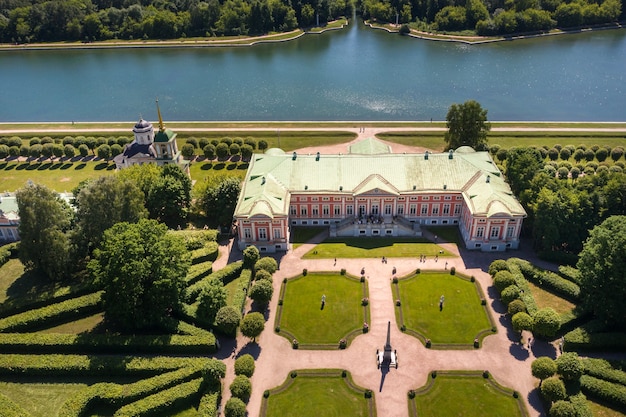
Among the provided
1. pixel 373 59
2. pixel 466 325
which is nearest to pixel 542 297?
pixel 466 325

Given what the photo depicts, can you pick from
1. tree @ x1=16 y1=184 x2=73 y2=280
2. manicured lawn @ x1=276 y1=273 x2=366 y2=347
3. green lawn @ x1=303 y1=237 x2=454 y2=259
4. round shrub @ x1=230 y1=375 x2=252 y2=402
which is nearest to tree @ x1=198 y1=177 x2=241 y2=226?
green lawn @ x1=303 y1=237 x2=454 y2=259

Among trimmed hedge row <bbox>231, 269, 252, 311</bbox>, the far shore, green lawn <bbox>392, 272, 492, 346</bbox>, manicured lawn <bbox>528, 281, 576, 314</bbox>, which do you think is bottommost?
green lawn <bbox>392, 272, 492, 346</bbox>

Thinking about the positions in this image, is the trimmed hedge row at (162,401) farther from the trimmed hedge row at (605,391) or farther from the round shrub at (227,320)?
the trimmed hedge row at (605,391)

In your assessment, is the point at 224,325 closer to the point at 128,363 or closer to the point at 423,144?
the point at 128,363

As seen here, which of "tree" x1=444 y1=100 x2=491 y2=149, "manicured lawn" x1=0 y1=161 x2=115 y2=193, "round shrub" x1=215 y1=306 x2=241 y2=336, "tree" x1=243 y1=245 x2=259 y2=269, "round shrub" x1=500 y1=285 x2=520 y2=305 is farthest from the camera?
"manicured lawn" x1=0 y1=161 x2=115 y2=193

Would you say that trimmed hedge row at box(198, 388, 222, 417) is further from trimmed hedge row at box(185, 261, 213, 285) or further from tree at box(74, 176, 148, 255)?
tree at box(74, 176, 148, 255)

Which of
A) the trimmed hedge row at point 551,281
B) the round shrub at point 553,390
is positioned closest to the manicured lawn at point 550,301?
the trimmed hedge row at point 551,281
